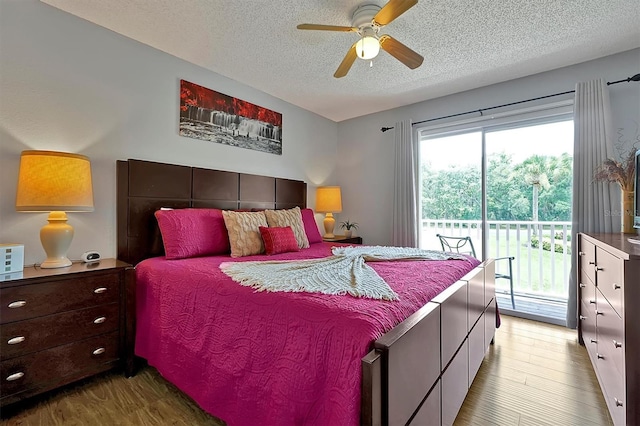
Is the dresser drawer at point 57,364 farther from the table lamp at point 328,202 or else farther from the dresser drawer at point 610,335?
the dresser drawer at point 610,335

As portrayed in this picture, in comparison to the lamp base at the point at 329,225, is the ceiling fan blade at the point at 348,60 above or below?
above

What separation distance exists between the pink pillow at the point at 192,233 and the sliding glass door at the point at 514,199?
2601 mm

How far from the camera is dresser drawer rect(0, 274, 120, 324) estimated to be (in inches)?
59.7

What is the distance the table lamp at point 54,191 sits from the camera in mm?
1695

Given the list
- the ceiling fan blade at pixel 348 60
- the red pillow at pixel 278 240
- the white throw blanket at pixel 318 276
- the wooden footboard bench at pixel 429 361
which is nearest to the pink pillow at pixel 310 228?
the red pillow at pixel 278 240

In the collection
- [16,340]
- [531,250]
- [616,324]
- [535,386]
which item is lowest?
[535,386]

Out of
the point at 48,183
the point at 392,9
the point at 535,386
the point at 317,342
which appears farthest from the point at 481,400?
the point at 48,183

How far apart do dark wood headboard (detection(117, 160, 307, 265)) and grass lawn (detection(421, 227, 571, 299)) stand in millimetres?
2929

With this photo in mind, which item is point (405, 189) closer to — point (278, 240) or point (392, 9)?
point (278, 240)

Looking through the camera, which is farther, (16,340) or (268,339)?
(16,340)

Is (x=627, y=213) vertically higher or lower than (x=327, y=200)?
lower

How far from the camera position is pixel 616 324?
1449 mm

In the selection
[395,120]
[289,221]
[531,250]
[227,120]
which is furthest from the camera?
[395,120]

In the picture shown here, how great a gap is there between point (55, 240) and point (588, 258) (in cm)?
363
